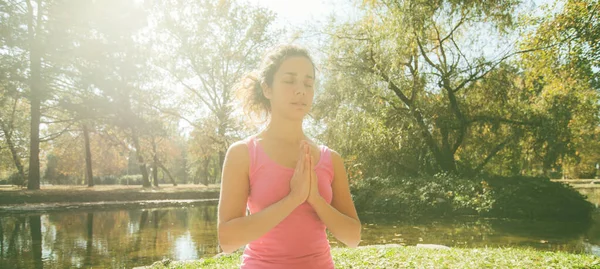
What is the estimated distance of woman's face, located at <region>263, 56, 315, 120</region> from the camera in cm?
180

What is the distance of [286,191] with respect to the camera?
1.66 m

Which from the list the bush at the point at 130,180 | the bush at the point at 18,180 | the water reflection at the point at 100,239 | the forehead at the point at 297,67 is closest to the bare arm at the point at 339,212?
the forehead at the point at 297,67

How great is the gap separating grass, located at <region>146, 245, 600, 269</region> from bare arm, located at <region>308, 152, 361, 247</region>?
4740 mm

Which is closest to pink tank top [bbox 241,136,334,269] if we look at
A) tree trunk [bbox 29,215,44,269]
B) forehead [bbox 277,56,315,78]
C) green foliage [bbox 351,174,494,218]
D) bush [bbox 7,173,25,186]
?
forehead [bbox 277,56,315,78]

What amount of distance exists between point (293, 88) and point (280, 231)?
2.00 feet

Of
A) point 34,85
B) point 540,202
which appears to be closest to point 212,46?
point 34,85

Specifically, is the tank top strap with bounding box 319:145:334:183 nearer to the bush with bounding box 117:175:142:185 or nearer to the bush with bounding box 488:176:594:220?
the bush with bounding box 488:176:594:220

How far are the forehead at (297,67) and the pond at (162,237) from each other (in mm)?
7710

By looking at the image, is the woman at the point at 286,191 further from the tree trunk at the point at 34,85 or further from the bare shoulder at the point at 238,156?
the tree trunk at the point at 34,85

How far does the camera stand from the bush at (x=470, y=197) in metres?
14.5

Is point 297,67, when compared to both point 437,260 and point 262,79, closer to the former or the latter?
point 262,79

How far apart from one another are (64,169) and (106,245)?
33.1 metres

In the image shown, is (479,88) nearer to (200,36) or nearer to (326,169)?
(326,169)

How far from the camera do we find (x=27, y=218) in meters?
15.3
